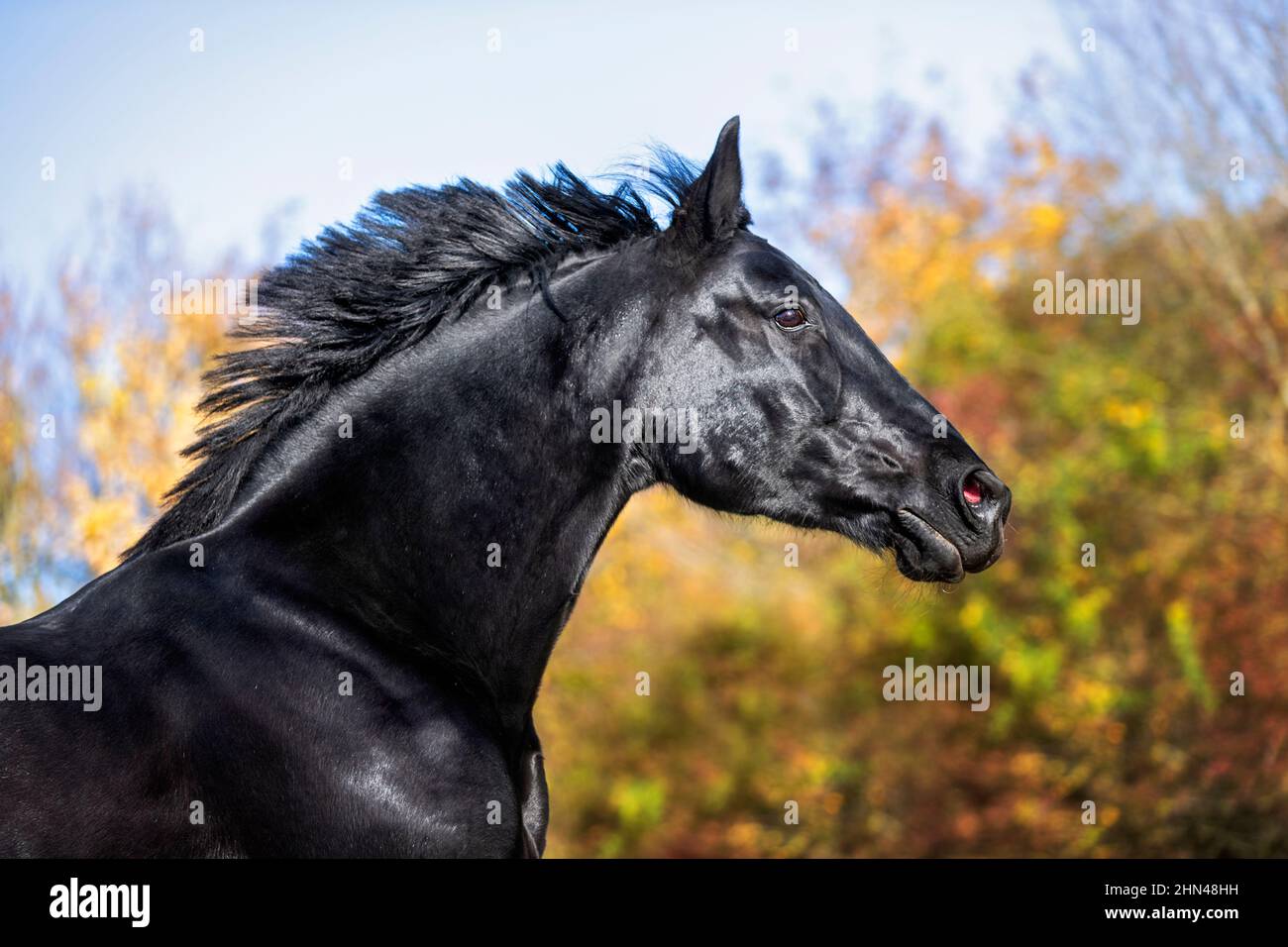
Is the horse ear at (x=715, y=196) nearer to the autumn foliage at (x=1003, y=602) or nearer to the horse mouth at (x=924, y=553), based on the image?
the horse mouth at (x=924, y=553)

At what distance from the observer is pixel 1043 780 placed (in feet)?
48.8

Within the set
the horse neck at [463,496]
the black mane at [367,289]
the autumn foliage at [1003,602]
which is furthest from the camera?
the autumn foliage at [1003,602]

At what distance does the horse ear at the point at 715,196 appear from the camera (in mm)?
4289

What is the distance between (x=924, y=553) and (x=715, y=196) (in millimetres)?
1466

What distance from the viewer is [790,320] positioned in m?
4.27

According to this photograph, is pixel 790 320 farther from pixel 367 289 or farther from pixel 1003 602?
pixel 1003 602

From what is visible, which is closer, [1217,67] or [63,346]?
[1217,67]

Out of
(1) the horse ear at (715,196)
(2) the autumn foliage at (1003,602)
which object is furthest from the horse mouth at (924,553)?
(2) the autumn foliage at (1003,602)

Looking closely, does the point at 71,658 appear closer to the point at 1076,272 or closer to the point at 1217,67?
the point at 1217,67

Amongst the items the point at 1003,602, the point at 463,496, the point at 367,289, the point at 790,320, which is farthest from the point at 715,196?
the point at 1003,602

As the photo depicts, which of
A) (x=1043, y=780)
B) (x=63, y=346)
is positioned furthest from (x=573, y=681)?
(x=63, y=346)

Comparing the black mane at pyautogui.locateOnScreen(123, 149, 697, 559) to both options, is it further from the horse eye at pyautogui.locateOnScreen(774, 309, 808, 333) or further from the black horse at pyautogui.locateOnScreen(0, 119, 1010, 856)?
the horse eye at pyautogui.locateOnScreen(774, 309, 808, 333)

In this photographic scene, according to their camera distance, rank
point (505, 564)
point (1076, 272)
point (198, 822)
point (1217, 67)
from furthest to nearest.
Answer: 1. point (1076, 272)
2. point (1217, 67)
3. point (505, 564)
4. point (198, 822)
